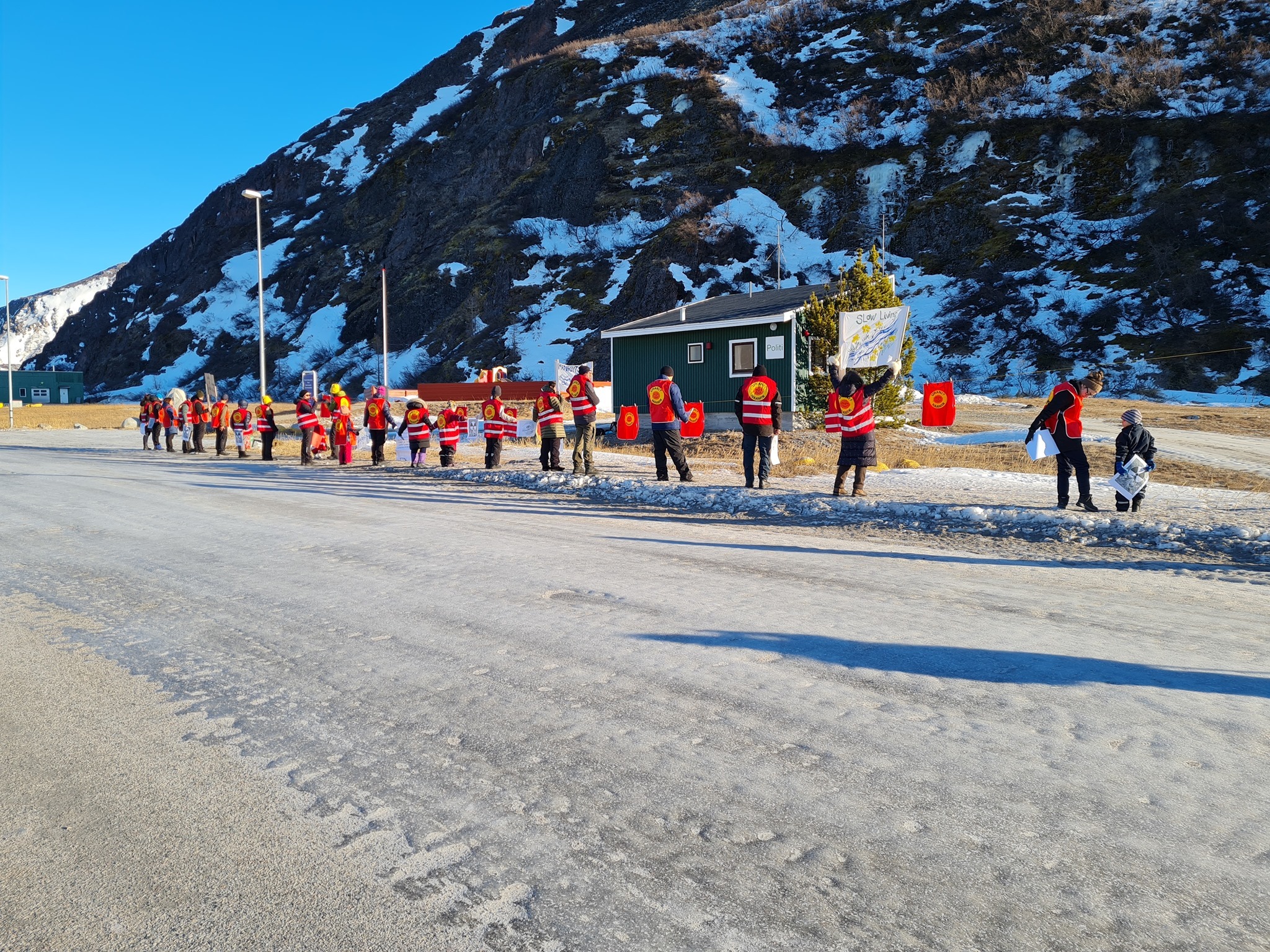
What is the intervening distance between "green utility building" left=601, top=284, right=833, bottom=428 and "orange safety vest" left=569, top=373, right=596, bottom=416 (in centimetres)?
1134

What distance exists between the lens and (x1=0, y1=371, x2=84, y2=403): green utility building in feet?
294

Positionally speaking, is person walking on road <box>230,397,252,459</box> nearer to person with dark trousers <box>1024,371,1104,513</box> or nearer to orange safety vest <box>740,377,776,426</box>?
orange safety vest <box>740,377,776,426</box>

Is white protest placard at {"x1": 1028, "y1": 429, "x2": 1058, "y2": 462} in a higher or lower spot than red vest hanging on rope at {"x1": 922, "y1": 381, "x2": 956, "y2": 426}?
lower

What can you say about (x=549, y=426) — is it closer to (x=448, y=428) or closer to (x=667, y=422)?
(x=667, y=422)

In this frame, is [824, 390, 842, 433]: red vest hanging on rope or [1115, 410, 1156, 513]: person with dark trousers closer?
[1115, 410, 1156, 513]: person with dark trousers

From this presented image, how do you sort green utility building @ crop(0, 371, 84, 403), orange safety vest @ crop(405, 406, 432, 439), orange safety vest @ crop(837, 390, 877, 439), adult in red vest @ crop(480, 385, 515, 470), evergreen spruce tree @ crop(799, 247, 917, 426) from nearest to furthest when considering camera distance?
1. orange safety vest @ crop(837, 390, 877, 439)
2. adult in red vest @ crop(480, 385, 515, 470)
3. orange safety vest @ crop(405, 406, 432, 439)
4. evergreen spruce tree @ crop(799, 247, 917, 426)
5. green utility building @ crop(0, 371, 84, 403)

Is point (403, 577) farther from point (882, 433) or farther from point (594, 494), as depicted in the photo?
point (882, 433)

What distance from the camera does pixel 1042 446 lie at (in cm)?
1043

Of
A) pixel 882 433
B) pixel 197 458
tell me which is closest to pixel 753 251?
pixel 882 433

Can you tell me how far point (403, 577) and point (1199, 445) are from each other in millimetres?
19908

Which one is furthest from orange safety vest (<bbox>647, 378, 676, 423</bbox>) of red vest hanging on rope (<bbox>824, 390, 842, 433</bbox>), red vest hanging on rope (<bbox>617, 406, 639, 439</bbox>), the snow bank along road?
the snow bank along road

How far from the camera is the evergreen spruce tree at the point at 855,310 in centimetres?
2217

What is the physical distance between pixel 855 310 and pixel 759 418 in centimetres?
987

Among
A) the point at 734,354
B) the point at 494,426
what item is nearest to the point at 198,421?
the point at 494,426
